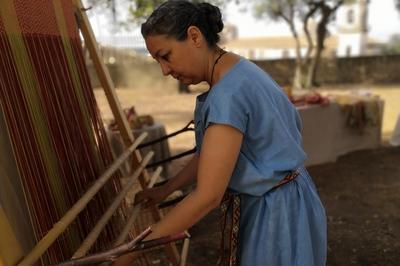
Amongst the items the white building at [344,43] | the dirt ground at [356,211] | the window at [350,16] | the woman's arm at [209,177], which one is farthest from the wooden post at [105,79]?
the window at [350,16]

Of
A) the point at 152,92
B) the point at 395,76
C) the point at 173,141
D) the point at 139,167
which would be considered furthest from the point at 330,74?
the point at 139,167

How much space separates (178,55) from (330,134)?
4.93 m

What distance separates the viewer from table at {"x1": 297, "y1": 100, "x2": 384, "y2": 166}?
18.0 ft

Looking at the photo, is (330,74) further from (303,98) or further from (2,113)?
(2,113)

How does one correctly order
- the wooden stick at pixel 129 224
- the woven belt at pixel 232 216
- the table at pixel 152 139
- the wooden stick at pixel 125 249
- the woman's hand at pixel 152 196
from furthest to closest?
the table at pixel 152 139 → the woman's hand at pixel 152 196 → the wooden stick at pixel 129 224 → the woven belt at pixel 232 216 → the wooden stick at pixel 125 249

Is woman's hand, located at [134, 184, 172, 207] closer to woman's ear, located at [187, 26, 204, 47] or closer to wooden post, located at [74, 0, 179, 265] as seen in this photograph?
wooden post, located at [74, 0, 179, 265]

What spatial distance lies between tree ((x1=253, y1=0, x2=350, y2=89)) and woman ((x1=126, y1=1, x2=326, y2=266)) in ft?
44.4

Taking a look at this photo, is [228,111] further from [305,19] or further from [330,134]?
[305,19]

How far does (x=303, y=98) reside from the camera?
5.73 meters

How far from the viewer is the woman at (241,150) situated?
3.70 feet

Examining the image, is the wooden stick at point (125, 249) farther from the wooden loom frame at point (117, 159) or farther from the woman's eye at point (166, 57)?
the woman's eye at point (166, 57)

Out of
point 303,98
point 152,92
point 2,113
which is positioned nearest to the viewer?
point 2,113

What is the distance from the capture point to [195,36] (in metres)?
1.18

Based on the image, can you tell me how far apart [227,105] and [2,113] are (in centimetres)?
58
